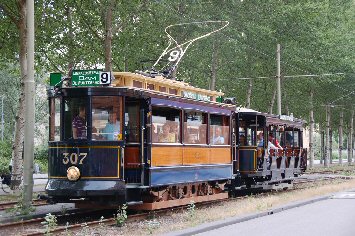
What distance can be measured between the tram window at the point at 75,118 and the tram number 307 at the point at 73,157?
15.3 inches

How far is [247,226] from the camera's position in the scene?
13.7 metres

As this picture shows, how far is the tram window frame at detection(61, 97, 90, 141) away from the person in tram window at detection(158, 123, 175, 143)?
7.13 ft

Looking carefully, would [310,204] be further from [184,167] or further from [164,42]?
[164,42]

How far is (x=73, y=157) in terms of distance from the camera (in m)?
15.3

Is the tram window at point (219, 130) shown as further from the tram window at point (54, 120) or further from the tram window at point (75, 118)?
the tram window at point (54, 120)

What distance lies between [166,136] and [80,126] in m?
2.52

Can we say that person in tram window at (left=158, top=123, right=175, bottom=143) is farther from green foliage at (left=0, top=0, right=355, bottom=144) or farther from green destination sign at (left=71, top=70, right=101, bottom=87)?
green foliage at (left=0, top=0, right=355, bottom=144)

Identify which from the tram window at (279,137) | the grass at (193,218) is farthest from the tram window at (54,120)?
the tram window at (279,137)

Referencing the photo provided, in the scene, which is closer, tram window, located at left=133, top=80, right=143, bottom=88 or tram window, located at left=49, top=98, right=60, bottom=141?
tram window, located at left=49, top=98, right=60, bottom=141

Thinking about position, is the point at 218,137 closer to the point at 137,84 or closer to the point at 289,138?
the point at 137,84

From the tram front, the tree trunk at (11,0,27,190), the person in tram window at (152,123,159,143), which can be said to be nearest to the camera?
the tram front

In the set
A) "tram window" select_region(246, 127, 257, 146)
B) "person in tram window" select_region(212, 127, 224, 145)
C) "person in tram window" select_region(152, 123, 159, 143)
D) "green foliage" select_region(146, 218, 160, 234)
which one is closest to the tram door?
"person in tram window" select_region(152, 123, 159, 143)

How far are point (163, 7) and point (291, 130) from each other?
34.1 ft

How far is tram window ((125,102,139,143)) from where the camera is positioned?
52.6 feet
